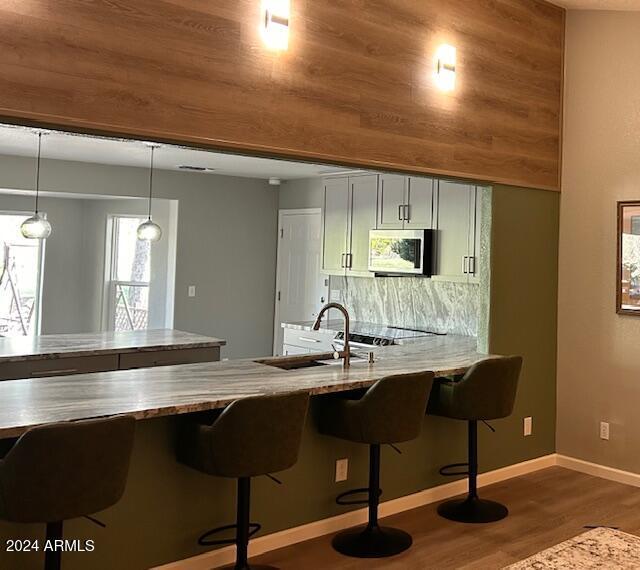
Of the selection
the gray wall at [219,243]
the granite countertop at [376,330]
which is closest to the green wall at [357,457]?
the granite countertop at [376,330]

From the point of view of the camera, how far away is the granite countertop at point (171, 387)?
2576mm

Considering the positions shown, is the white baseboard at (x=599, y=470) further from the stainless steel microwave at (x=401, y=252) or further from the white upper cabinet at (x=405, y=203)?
the white upper cabinet at (x=405, y=203)

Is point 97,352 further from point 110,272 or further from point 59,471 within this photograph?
point 110,272

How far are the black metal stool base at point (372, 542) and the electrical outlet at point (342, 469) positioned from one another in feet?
0.91

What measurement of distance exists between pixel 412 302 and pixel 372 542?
121 inches

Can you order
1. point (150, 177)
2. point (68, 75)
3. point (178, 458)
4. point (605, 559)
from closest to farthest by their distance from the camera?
point (605, 559) < point (68, 75) < point (178, 458) < point (150, 177)

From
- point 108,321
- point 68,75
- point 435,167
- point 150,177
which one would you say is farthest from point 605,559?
point 108,321

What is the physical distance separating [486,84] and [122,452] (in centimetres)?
311

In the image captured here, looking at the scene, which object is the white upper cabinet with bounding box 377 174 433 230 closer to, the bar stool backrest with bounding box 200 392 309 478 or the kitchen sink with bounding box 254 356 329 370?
the kitchen sink with bounding box 254 356 329 370

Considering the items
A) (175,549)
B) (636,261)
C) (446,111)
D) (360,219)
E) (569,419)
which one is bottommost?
(175,549)

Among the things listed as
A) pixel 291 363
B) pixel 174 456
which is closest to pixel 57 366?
pixel 291 363

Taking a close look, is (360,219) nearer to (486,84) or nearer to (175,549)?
(486,84)

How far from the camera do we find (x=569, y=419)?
16.0 ft

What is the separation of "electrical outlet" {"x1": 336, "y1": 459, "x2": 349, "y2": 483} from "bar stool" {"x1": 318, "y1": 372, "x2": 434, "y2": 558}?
23cm
